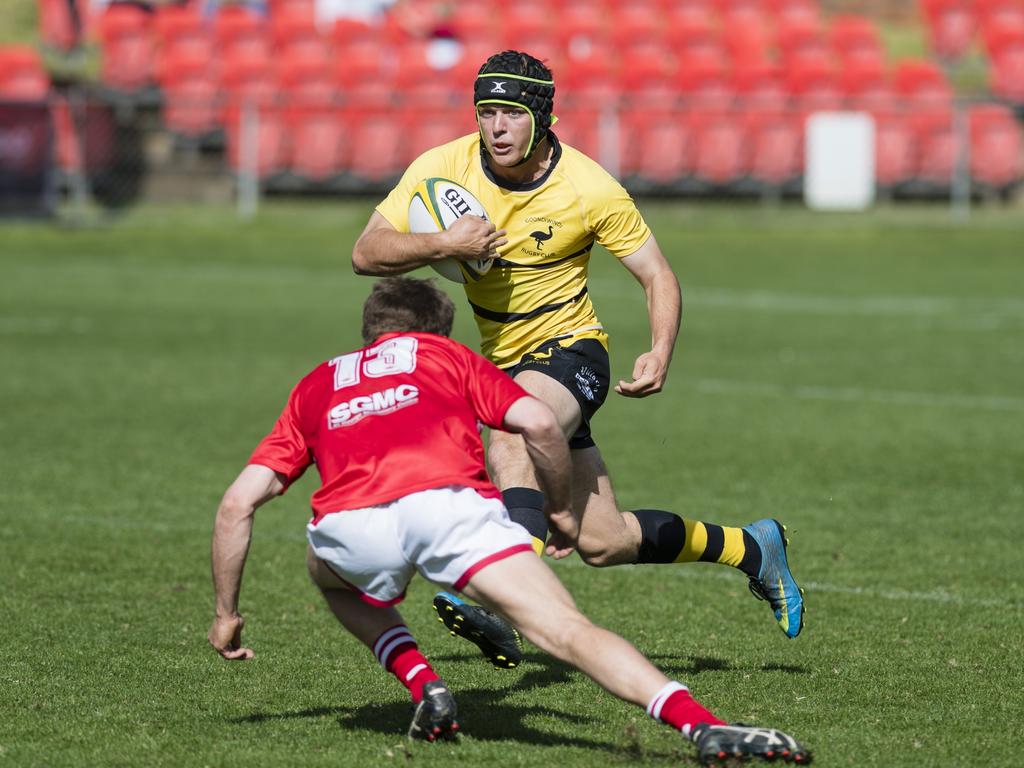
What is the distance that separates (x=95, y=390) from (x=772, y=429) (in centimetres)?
529

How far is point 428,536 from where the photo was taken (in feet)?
15.7

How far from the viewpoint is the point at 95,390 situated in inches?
521

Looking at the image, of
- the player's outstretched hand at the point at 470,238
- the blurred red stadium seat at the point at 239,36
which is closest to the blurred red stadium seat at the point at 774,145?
the blurred red stadium seat at the point at 239,36

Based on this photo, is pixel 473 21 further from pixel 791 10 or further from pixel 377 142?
pixel 791 10

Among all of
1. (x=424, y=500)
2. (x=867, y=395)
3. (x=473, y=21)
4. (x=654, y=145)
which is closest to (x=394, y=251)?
(x=424, y=500)

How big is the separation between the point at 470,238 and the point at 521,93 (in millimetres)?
725

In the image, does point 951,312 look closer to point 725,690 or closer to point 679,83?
point 679,83

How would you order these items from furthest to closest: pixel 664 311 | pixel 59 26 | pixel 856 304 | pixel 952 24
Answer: pixel 952 24 < pixel 59 26 < pixel 856 304 < pixel 664 311

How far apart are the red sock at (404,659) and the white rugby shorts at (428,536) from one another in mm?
406

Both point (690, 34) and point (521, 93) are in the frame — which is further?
point (690, 34)

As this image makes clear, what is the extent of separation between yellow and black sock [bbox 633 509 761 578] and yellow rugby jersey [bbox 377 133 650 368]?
2.43 ft

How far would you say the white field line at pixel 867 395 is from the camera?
12805 mm

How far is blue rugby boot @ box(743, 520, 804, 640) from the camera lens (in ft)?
21.0

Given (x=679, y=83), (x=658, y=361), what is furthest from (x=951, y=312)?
(x=658, y=361)
